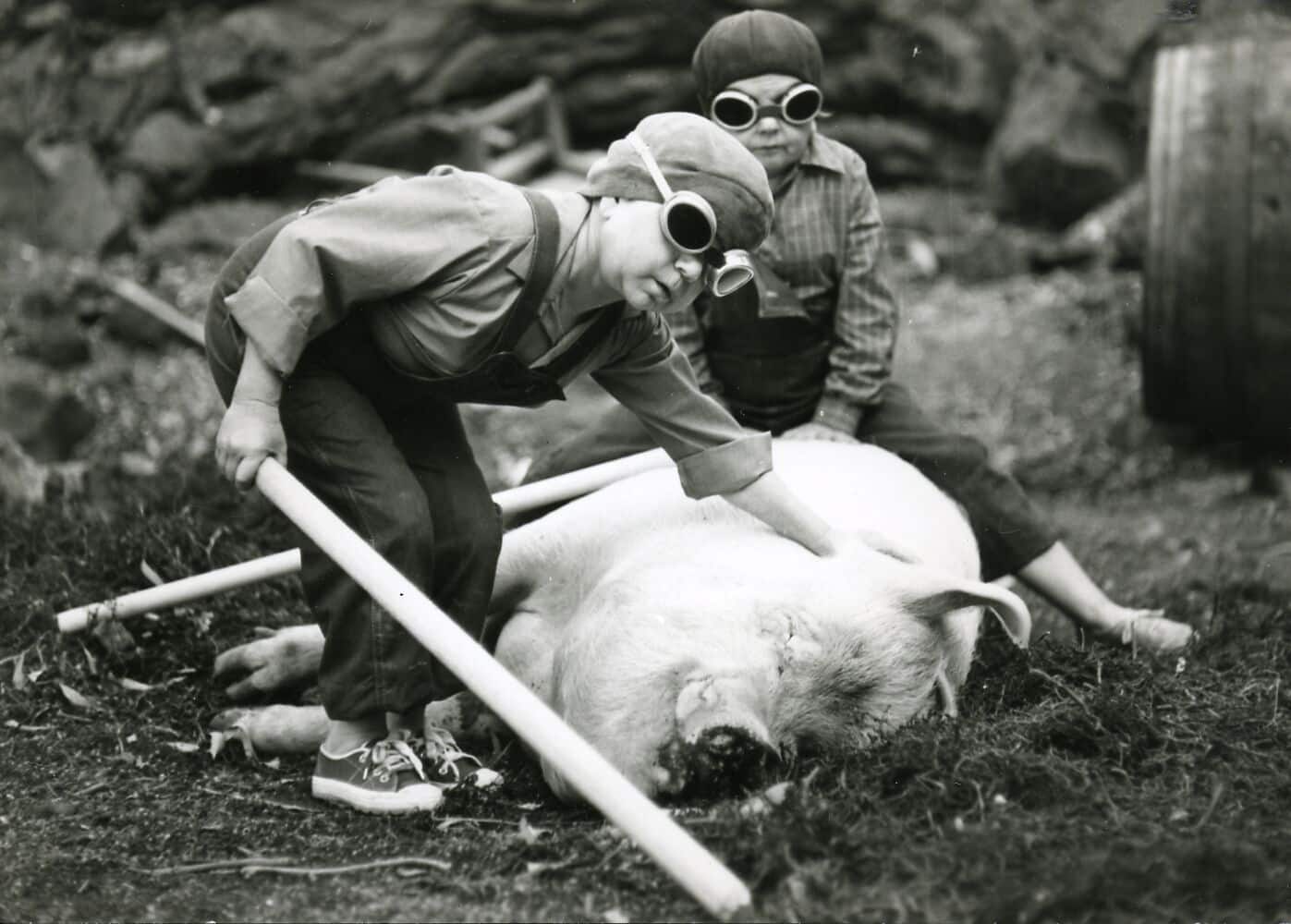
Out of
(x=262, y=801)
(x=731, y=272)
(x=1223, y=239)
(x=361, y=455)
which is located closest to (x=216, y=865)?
(x=262, y=801)

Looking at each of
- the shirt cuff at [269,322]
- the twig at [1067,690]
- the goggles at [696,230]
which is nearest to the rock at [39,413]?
the shirt cuff at [269,322]

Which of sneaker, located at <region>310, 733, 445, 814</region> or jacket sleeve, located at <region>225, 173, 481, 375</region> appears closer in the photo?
jacket sleeve, located at <region>225, 173, 481, 375</region>

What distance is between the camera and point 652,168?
2787mm

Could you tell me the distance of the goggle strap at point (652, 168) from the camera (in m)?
2.76

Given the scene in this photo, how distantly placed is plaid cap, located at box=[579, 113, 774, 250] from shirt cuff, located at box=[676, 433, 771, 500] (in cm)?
52

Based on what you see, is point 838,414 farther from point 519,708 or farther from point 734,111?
point 519,708

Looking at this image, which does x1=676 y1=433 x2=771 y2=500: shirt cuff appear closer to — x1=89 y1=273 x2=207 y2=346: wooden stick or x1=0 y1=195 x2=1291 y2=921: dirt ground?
x1=0 y1=195 x2=1291 y2=921: dirt ground

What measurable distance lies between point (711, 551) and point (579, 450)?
919mm

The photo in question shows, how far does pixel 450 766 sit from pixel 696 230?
118 centimetres

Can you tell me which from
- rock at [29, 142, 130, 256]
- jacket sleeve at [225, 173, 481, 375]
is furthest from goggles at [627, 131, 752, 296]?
rock at [29, 142, 130, 256]

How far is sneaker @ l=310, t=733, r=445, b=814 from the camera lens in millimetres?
3016

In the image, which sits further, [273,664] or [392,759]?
[273,664]

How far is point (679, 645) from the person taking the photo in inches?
117

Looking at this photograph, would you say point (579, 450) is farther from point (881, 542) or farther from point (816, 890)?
point (816, 890)
